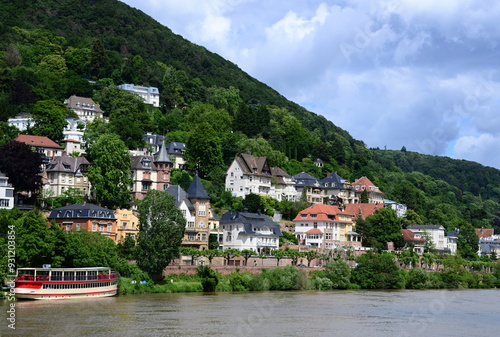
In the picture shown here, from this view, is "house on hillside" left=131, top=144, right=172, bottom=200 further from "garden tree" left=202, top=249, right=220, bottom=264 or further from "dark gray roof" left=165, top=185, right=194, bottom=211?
"garden tree" left=202, top=249, right=220, bottom=264

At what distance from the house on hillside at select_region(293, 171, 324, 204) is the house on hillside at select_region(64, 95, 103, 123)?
127 feet

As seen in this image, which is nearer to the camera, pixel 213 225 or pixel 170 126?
pixel 213 225

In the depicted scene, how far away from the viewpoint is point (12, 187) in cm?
8912

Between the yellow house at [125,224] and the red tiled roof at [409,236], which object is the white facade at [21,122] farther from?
the red tiled roof at [409,236]

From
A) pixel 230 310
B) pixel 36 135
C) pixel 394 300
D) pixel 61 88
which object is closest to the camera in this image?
pixel 230 310

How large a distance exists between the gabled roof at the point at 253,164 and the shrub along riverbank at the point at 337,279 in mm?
28147

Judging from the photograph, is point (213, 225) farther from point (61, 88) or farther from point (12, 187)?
point (61, 88)

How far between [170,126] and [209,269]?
6256cm

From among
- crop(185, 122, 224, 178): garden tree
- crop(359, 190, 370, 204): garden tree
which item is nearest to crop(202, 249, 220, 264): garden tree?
crop(185, 122, 224, 178): garden tree

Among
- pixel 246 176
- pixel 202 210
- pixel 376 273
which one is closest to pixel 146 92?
pixel 246 176

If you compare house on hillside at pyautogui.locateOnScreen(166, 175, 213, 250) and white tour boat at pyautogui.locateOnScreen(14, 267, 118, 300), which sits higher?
house on hillside at pyautogui.locateOnScreen(166, 175, 213, 250)

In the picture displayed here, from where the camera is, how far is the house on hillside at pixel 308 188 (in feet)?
423

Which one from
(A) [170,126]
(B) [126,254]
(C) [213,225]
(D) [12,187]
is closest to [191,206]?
(C) [213,225]

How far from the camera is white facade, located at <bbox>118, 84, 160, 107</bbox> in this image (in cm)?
15450
